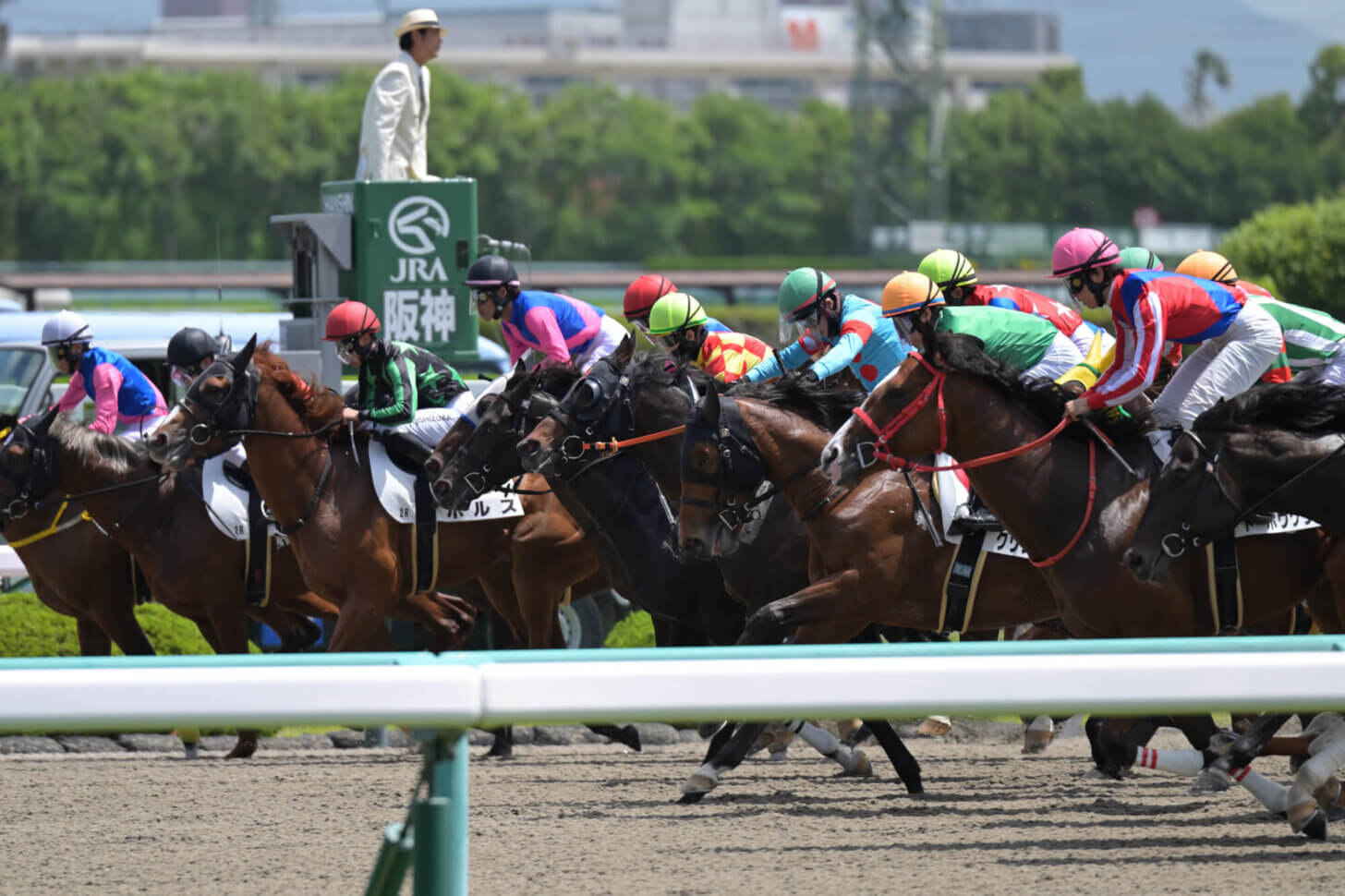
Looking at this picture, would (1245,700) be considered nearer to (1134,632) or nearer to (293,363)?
(1134,632)

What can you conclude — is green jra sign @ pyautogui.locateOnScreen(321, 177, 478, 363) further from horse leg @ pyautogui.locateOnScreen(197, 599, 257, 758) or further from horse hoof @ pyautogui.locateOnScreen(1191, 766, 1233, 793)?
horse hoof @ pyautogui.locateOnScreen(1191, 766, 1233, 793)

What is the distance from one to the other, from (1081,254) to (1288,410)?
978 millimetres

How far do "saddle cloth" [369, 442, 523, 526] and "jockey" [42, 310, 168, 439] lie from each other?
1662mm

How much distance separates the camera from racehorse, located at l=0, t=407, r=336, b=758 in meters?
8.79

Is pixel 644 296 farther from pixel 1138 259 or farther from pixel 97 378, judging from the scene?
pixel 97 378

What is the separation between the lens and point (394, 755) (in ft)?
28.2

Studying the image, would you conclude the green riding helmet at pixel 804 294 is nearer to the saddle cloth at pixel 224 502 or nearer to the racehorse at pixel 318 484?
the racehorse at pixel 318 484

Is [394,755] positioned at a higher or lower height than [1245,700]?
lower

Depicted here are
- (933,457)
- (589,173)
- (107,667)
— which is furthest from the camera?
(589,173)


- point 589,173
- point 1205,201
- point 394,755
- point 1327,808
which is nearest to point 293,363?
point 394,755

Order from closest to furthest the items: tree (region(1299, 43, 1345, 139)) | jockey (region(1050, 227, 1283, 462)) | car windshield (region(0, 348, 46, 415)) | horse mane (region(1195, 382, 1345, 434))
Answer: horse mane (region(1195, 382, 1345, 434)) → jockey (region(1050, 227, 1283, 462)) → car windshield (region(0, 348, 46, 415)) → tree (region(1299, 43, 1345, 139))

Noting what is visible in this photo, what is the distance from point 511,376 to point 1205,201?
215 ft

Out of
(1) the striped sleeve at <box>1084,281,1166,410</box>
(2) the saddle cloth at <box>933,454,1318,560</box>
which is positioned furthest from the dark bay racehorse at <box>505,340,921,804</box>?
(1) the striped sleeve at <box>1084,281,1166,410</box>

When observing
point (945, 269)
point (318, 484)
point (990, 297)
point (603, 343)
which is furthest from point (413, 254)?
point (945, 269)
